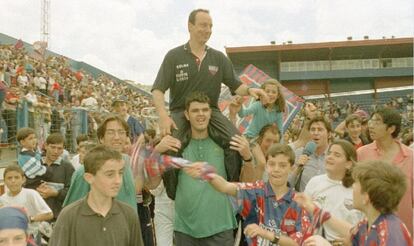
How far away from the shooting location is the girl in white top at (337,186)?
4.04m

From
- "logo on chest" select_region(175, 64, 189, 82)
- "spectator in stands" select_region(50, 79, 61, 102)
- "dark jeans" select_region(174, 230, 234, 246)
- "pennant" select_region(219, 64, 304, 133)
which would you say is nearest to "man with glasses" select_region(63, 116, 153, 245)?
"dark jeans" select_region(174, 230, 234, 246)

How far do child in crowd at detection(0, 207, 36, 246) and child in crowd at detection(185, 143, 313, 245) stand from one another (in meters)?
1.28

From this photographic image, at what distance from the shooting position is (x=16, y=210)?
10.2 feet

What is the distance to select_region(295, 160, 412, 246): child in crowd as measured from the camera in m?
2.84

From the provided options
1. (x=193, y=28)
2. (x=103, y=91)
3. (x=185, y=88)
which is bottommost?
(x=185, y=88)

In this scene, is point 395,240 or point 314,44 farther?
point 314,44

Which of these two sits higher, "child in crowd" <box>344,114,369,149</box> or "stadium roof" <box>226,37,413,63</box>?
"stadium roof" <box>226,37,413,63</box>

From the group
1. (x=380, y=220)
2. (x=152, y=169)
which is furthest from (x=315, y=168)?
(x=380, y=220)

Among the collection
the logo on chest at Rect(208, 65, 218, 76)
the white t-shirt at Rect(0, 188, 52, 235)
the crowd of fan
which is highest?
the crowd of fan

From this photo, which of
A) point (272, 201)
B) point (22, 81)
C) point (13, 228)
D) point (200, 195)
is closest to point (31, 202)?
point (200, 195)

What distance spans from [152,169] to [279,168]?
1.09 m

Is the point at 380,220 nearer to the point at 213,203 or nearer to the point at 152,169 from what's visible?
the point at 213,203

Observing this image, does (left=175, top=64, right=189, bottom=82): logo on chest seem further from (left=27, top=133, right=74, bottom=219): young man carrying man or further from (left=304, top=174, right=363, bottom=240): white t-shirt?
(left=27, top=133, right=74, bottom=219): young man carrying man

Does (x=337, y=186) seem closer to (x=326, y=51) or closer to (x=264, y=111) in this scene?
(x=264, y=111)
